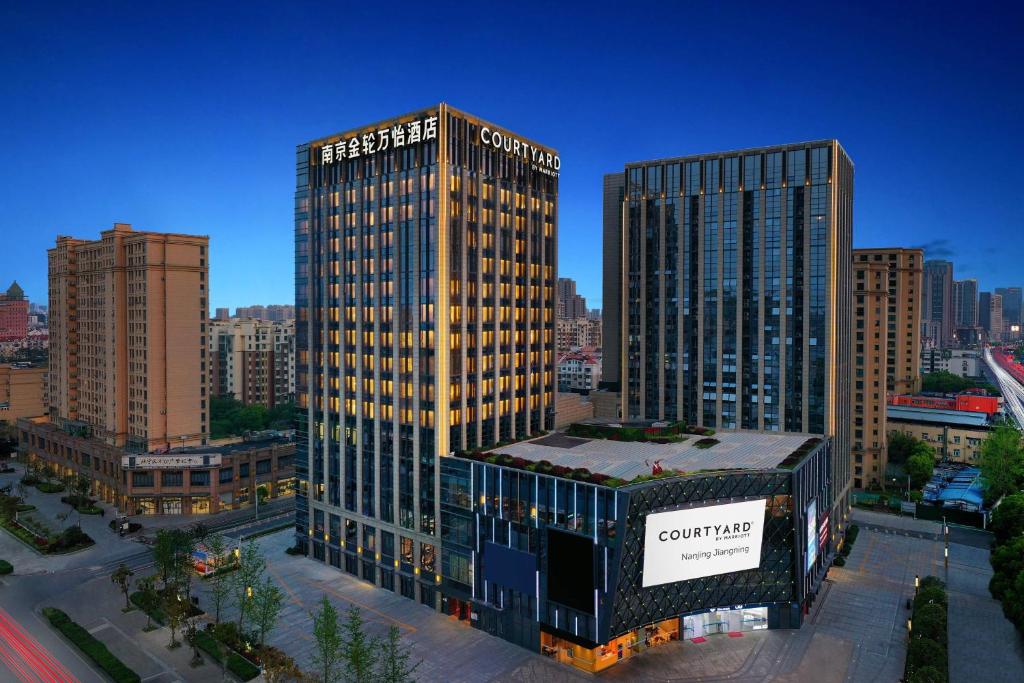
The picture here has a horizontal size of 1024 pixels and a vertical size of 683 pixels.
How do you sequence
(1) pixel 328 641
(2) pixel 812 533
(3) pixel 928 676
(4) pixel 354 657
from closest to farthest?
1. (4) pixel 354 657
2. (3) pixel 928 676
3. (1) pixel 328 641
4. (2) pixel 812 533

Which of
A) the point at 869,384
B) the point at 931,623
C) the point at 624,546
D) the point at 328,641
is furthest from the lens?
the point at 869,384

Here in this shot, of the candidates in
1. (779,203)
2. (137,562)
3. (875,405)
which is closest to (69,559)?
(137,562)

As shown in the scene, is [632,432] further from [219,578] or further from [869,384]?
[869,384]

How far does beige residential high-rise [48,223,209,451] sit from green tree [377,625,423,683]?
8044 centimetres

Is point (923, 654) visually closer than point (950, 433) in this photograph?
Yes

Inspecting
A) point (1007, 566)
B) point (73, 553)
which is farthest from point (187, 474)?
point (1007, 566)

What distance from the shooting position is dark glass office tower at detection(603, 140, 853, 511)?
104 m

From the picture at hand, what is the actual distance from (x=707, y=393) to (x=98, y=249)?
12635 cm

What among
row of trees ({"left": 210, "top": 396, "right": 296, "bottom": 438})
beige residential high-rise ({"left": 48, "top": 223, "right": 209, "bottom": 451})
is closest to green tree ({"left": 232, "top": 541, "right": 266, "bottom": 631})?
beige residential high-rise ({"left": 48, "top": 223, "right": 209, "bottom": 451})

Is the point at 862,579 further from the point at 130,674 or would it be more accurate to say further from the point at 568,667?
the point at 130,674

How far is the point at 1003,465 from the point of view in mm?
120562

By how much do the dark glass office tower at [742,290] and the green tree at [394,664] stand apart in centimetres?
6540

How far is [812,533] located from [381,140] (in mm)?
73715

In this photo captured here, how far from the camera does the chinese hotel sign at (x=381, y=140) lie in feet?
273
